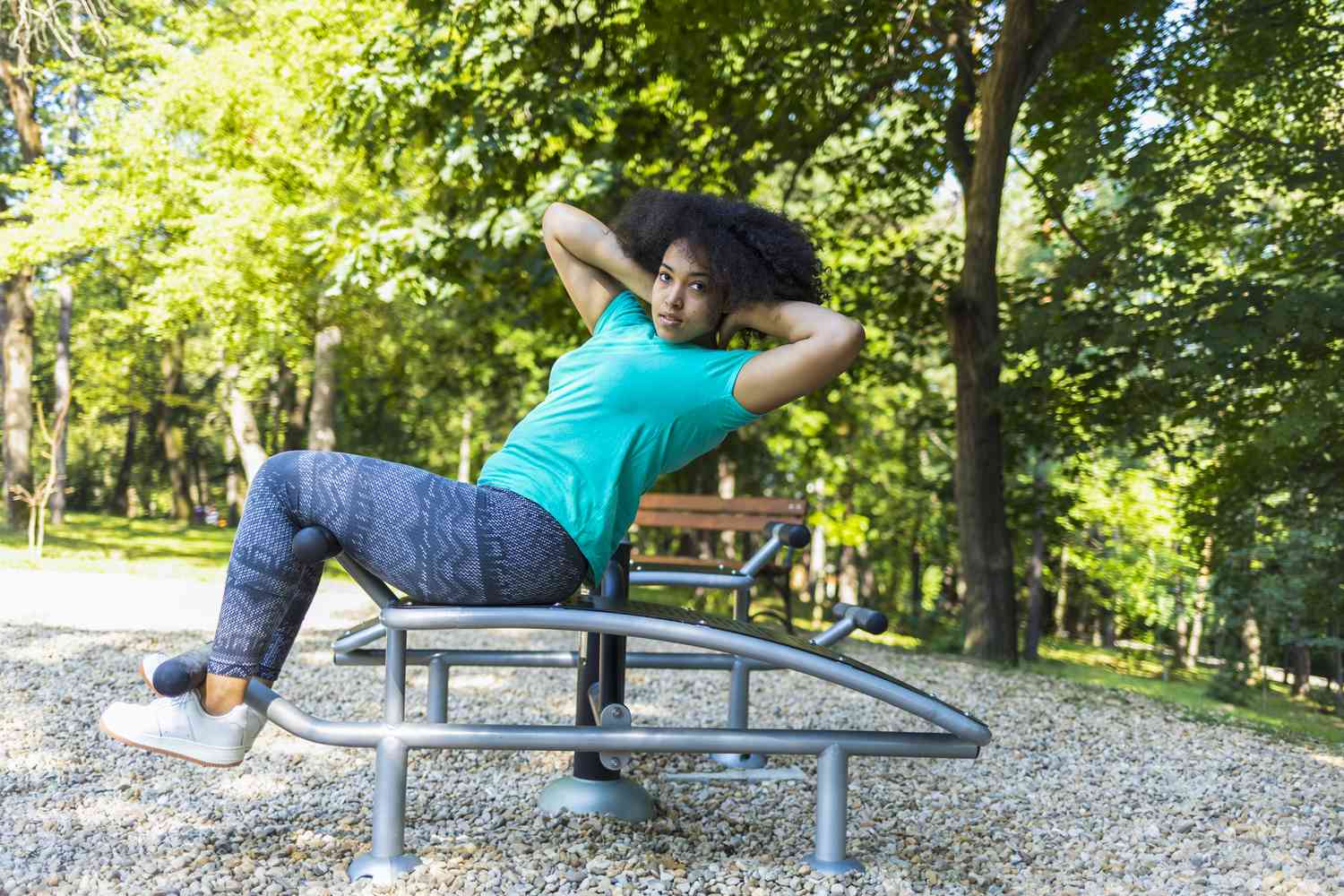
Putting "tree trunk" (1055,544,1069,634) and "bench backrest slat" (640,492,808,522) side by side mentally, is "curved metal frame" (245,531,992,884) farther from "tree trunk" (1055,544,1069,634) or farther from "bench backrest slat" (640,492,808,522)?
"tree trunk" (1055,544,1069,634)

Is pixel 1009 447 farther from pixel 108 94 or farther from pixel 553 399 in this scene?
pixel 108 94

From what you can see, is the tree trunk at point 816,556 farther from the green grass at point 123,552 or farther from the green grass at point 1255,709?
the green grass at point 123,552

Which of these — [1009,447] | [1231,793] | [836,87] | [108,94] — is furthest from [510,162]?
[108,94]

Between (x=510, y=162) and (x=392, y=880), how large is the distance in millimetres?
5077

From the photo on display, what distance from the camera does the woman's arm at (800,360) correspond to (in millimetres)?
2186

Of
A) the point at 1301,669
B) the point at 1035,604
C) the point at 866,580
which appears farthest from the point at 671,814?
the point at 866,580

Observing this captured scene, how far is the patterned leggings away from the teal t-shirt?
0.06m

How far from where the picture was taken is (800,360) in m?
2.18

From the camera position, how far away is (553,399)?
2359mm

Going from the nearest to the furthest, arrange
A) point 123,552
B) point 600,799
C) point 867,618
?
1. point 867,618
2. point 600,799
3. point 123,552

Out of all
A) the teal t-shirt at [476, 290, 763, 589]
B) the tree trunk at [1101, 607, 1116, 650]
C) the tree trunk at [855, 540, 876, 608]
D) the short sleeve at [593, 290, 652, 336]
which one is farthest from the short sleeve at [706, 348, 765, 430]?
the tree trunk at [1101, 607, 1116, 650]

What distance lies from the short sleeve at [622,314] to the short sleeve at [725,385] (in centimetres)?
27

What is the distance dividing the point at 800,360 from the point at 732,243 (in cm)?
34

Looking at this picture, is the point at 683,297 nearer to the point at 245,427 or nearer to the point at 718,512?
the point at 718,512
